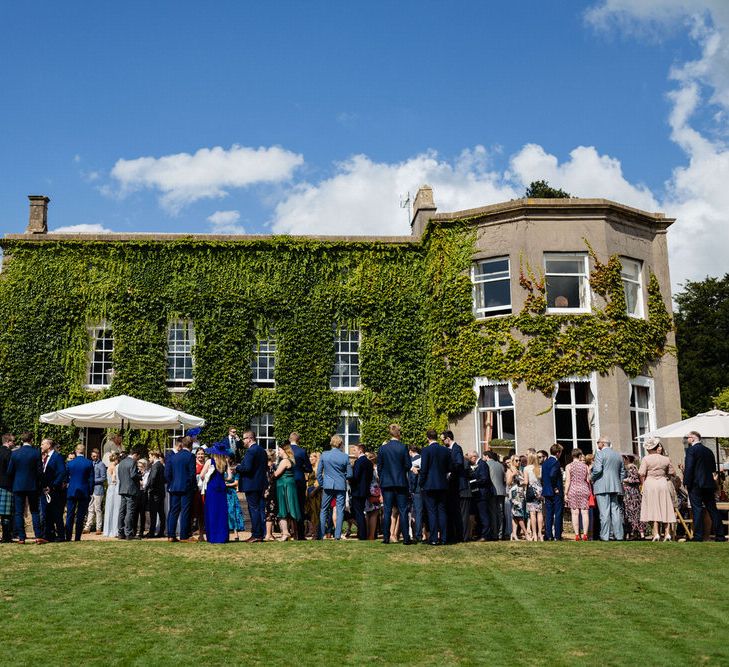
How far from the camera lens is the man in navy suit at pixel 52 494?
1474 cm

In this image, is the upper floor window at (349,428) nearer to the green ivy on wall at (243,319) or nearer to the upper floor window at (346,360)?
the green ivy on wall at (243,319)

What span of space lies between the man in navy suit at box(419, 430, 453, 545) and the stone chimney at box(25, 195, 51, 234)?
18217 mm

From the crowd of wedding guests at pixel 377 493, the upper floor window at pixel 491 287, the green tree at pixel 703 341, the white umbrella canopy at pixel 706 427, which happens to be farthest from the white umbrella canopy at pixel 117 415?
the green tree at pixel 703 341

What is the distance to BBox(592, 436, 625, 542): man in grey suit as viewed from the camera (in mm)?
14992

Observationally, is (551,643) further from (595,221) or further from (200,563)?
(595,221)

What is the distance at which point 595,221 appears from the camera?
23.1 meters

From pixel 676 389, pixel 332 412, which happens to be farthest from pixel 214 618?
pixel 676 389

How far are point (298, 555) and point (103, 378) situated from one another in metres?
15.3

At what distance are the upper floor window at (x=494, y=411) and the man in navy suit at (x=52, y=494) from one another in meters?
11.5

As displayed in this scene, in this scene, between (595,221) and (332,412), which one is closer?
(595,221)

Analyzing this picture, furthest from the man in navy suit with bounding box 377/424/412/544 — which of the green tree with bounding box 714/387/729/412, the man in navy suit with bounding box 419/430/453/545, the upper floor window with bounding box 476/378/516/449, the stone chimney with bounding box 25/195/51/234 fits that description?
the green tree with bounding box 714/387/729/412

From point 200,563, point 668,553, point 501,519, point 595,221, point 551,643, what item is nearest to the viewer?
point 551,643

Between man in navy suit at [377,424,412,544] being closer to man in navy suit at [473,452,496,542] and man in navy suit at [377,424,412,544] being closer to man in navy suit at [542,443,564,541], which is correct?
man in navy suit at [473,452,496,542]

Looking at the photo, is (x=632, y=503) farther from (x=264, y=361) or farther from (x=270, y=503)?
(x=264, y=361)
